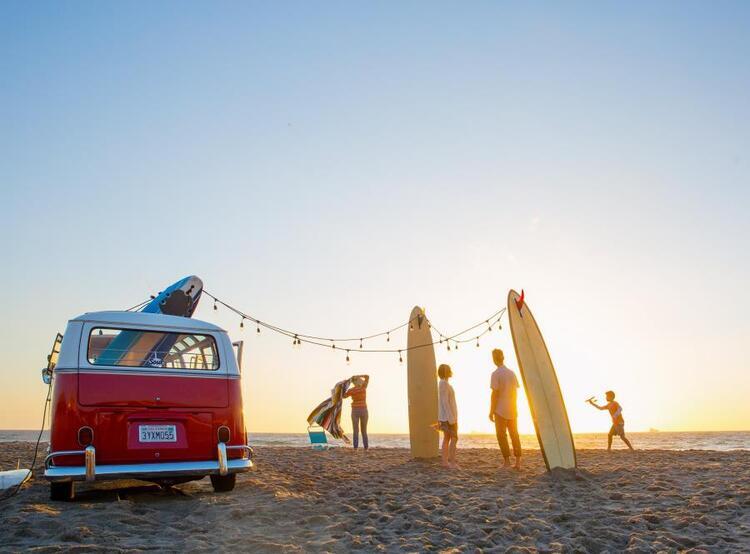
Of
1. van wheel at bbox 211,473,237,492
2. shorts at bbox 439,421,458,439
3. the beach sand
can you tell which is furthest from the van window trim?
shorts at bbox 439,421,458,439

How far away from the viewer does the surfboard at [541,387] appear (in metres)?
8.93

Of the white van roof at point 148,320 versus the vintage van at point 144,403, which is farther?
the white van roof at point 148,320

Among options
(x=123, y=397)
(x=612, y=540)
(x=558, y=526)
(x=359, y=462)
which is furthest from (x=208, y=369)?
(x=359, y=462)

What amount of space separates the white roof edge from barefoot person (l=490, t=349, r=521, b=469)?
478cm

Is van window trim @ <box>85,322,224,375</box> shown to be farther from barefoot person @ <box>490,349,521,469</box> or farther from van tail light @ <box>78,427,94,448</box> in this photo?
barefoot person @ <box>490,349,521,469</box>

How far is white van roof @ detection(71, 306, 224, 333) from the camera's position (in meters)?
6.23

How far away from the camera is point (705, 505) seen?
6.07m

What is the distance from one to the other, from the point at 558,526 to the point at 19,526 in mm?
4570

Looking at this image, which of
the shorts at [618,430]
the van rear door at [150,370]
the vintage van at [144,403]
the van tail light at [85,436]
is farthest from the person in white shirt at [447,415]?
the van tail light at [85,436]

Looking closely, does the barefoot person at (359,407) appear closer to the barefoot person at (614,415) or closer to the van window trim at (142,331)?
the barefoot person at (614,415)

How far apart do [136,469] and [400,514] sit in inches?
103

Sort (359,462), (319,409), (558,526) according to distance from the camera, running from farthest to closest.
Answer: (319,409) < (359,462) < (558,526)

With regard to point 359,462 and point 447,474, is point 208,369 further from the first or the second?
point 359,462

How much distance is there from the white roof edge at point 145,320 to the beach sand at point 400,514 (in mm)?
1806
